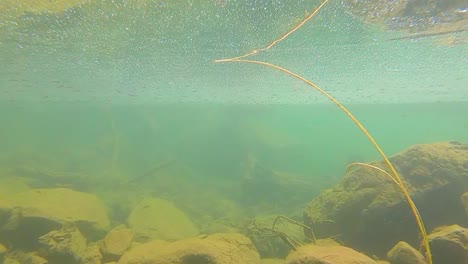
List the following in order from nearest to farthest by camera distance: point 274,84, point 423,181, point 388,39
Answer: point 423,181, point 388,39, point 274,84

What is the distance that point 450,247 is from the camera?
4086 millimetres

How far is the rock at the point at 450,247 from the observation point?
404 centimetres

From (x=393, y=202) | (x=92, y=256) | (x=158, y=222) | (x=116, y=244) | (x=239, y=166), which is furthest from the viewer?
(x=239, y=166)

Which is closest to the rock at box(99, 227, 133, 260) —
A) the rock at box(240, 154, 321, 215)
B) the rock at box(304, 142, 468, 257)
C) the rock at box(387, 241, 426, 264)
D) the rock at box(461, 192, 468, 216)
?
the rock at box(304, 142, 468, 257)

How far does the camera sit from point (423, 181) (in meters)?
5.96

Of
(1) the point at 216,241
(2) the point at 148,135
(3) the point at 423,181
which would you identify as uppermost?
(2) the point at 148,135

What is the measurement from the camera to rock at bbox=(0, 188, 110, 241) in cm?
639

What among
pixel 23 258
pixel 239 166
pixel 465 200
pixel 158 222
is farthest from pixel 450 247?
pixel 239 166

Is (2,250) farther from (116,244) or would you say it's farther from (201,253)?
(201,253)

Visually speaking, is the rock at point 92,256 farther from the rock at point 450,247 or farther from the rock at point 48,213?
the rock at point 450,247

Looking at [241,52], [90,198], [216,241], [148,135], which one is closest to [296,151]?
[148,135]

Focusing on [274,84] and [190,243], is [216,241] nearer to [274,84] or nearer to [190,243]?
[190,243]

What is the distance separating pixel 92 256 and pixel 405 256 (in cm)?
542

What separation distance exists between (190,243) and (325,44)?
33.7ft
